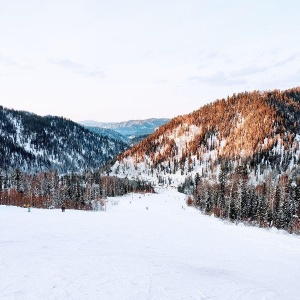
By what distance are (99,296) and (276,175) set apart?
194904 millimetres

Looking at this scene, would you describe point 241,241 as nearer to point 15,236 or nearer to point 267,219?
point 15,236

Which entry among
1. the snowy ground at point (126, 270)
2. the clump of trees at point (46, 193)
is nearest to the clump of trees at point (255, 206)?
the clump of trees at point (46, 193)

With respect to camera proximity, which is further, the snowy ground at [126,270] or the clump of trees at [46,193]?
the clump of trees at [46,193]

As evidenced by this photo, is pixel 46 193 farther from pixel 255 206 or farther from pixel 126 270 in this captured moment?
pixel 126 270

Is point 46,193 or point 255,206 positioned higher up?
point 46,193

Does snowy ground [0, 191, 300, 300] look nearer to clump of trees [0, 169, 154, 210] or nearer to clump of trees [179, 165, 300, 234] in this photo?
clump of trees [179, 165, 300, 234]

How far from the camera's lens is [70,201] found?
312ft

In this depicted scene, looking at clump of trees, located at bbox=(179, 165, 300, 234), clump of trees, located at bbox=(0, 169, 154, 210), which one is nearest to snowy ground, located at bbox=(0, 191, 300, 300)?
clump of trees, located at bbox=(179, 165, 300, 234)

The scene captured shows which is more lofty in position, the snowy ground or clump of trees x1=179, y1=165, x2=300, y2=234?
the snowy ground

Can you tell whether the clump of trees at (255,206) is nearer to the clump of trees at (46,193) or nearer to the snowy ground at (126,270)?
the clump of trees at (46,193)

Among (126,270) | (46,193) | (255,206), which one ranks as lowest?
(255,206)

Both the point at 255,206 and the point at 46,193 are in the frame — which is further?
the point at 46,193

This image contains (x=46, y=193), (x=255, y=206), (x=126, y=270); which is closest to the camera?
(x=126, y=270)

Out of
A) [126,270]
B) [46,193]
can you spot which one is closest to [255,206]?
[46,193]
